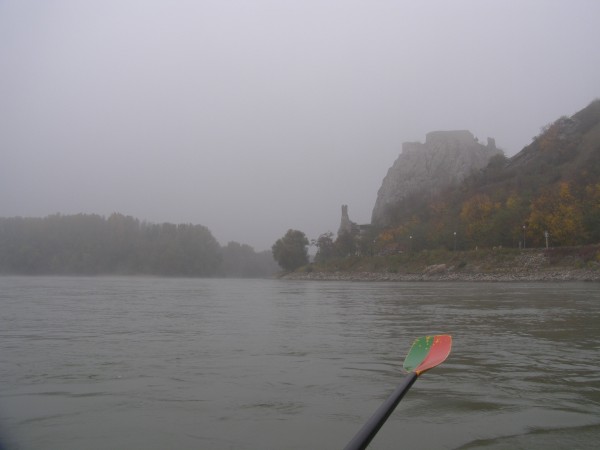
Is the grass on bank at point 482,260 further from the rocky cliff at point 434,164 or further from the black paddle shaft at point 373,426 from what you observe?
the rocky cliff at point 434,164

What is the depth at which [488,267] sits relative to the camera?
6106 cm

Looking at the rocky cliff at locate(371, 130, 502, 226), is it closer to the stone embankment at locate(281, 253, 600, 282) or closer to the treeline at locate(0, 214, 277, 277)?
the treeline at locate(0, 214, 277, 277)

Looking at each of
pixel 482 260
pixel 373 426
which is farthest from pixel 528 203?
pixel 373 426

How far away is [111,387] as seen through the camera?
19.1ft

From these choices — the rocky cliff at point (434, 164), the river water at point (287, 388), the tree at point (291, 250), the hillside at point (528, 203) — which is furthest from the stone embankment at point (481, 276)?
the rocky cliff at point (434, 164)

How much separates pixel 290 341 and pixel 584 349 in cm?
513

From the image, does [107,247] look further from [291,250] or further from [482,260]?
[482,260]

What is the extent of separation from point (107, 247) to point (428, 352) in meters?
150

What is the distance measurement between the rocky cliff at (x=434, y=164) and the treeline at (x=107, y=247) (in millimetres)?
56474

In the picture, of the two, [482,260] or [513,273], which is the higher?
[482,260]

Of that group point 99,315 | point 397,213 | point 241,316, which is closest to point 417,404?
point 241,316

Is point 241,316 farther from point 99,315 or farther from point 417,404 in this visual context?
point 417,404

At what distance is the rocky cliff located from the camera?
14575cm

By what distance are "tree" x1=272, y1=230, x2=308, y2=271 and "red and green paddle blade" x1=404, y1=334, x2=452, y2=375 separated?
377 ft
